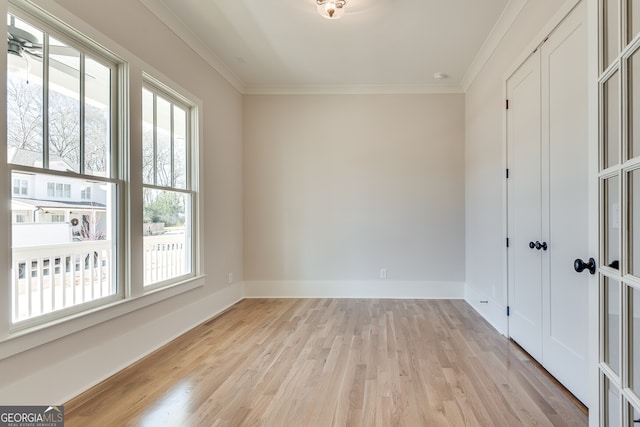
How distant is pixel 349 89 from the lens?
171 inches

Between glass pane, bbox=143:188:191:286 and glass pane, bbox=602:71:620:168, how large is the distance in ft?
9.73

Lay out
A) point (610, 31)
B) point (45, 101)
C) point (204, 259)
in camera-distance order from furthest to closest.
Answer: point (204, 259)
point (45, 101)
point (610, 31)

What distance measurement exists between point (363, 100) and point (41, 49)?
3.46 m

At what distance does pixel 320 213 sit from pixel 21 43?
10.9 ft

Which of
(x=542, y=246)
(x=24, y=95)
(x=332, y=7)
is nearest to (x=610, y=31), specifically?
(x=542, y=246)

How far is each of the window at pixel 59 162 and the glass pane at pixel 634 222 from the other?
2752 millimetres

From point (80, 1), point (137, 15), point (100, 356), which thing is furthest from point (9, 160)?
point (137, 15)

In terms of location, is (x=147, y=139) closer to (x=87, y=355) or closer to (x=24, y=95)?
(x=24, y=95)

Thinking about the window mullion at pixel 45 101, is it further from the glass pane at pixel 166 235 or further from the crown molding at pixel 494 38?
the crown molding at pixel 494 38

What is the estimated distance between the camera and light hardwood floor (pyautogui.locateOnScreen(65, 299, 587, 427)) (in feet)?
5.65

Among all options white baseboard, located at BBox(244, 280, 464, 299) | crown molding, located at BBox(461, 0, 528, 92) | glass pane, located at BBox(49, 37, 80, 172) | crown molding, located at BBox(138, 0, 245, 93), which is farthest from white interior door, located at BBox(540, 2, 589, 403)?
glass pane, located at BBox(49, 37, 80, 172)

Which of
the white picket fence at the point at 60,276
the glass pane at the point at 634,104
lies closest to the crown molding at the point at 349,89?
the white picket fence at the point at 60,276

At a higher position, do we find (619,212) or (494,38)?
(494,38)

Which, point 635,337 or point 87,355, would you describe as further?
point 87,355
